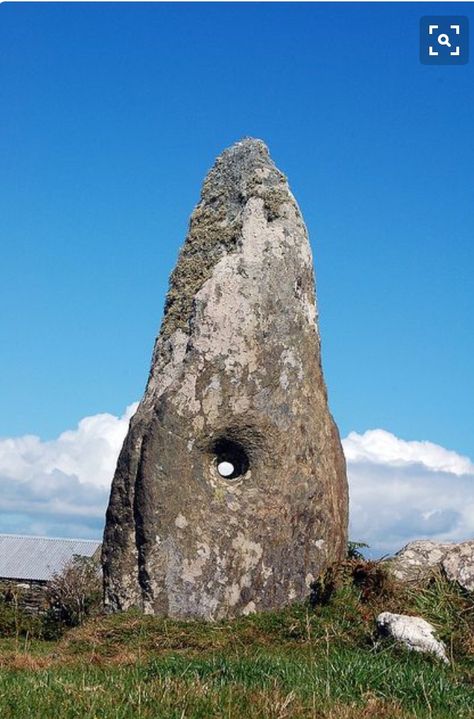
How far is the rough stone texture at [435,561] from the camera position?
15320 millimetres

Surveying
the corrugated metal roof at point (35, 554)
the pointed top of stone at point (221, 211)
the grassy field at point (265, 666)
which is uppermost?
the pointed top of stone at point (221, 211)

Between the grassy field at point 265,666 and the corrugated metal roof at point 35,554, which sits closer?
the grassy field at point 265,666

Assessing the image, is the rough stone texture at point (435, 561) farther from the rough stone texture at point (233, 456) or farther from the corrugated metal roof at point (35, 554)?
the corrugated metal roof at point (35, 554)

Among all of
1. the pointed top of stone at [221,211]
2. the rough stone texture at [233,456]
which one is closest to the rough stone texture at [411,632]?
the rough stone texture at [233,456]

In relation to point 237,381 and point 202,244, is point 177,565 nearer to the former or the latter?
point 237,381

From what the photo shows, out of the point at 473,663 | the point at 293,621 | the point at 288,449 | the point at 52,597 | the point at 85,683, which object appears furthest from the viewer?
the point at 52,597

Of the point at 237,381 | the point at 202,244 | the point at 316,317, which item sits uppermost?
the point at 202,244

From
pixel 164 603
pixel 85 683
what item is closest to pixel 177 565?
pixel 164 603

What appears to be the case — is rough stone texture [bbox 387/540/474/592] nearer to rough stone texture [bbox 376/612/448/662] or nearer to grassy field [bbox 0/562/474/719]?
grassy field [bbox 0/562/474/719]

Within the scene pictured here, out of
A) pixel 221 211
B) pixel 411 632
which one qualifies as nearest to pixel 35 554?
pixel 221 211

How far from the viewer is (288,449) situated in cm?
1485

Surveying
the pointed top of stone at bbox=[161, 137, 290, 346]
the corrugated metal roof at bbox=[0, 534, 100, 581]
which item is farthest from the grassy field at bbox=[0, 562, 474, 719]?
the corrugated metal roof at bbox=[0, 534, 100, 581]

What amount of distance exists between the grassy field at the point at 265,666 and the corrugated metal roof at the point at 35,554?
1400cm

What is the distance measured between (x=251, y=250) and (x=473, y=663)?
641 cm
